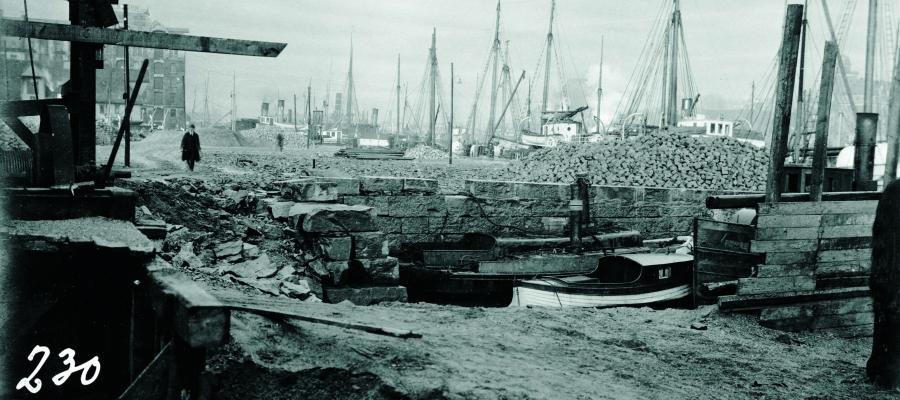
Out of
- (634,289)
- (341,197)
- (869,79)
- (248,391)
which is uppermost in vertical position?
(869,79)

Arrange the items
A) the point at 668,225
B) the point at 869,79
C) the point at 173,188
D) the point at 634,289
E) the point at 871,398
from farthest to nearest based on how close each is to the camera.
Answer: the point at 869,79 < the point at 668,225 < the point at 634,289 < the point at 173,188 < the point at 871,398

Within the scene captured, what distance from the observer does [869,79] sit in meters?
21.7

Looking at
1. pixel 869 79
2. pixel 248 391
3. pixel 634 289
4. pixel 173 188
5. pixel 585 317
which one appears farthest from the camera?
pixel 869 79

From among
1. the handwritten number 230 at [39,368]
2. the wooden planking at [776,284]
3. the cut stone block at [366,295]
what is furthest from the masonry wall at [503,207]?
the handwritten number 230 at [39,368]

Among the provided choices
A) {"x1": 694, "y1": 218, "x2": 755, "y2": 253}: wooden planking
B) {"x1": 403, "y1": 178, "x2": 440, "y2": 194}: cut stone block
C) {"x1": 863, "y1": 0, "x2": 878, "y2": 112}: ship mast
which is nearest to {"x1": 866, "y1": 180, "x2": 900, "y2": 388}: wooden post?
{"x1": 694, "y1": 218, "x2": 755, "y2": 253}: wooden planking

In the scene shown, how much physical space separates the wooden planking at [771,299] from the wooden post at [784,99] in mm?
1218

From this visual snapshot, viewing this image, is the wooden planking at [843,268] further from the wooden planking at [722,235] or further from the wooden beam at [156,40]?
the wooden beam at [156,40]

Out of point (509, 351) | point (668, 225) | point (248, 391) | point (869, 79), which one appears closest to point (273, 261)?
point (509, 351)

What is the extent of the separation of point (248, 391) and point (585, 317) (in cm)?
510

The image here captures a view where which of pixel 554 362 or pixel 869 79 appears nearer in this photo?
pixel 554 362

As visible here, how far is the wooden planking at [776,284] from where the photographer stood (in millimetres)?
8109

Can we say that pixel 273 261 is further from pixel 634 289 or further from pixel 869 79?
pixel 869 79

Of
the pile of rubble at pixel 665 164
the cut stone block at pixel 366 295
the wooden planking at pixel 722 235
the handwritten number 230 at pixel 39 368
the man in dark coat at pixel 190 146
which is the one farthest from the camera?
the pile of rubble at pixel 665 164

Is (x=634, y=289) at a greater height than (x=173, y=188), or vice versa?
(x=173, y=188)
